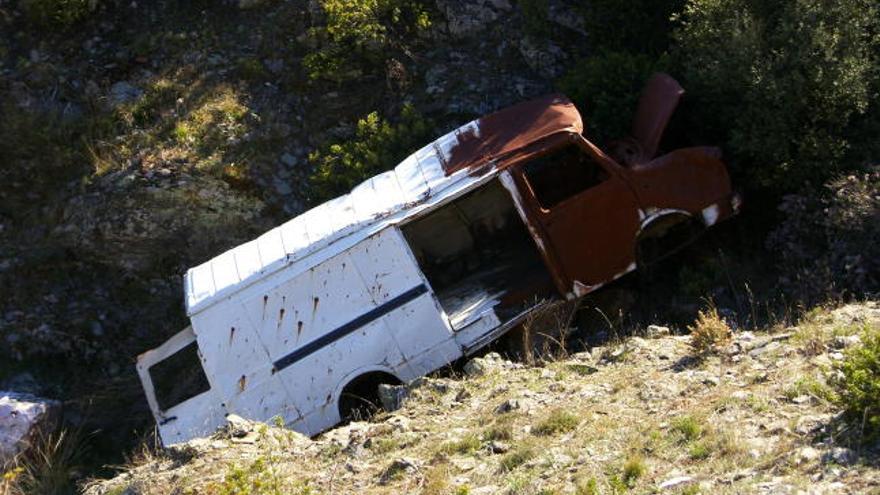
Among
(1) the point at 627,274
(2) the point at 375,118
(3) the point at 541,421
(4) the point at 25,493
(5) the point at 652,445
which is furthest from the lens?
(2) the point at 375,118

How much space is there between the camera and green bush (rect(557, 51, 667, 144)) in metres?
9.38

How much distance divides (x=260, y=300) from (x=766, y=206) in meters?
4.75

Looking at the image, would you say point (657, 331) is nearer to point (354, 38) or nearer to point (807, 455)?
point (807, 455)

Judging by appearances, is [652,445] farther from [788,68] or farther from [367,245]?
[788,68]

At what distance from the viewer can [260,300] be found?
803 centimetres

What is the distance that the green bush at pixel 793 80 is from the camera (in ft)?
27.0

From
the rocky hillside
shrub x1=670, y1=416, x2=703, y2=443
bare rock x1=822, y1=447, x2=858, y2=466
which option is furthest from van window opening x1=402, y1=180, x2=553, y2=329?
bare rock x1=822, y1=447, x2=858, y2=466

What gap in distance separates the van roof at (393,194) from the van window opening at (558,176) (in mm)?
662

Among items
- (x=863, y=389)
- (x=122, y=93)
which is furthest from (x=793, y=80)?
(x=122, y=93)

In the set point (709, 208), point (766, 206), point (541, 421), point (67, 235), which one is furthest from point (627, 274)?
point (67, 235)

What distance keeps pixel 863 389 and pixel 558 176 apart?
4.43 m

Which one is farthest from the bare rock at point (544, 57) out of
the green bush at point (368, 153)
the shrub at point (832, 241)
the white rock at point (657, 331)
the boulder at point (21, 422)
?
the boulder at point (21, 422)

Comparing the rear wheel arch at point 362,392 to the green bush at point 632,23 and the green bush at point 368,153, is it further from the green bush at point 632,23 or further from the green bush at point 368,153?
the green bush at point 632,23

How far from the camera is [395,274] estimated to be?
805 centimetres
